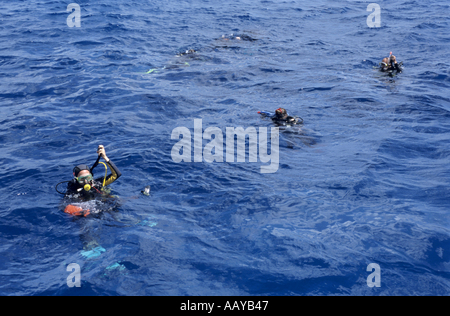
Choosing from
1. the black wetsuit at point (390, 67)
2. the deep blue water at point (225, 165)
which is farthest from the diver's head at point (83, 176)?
the black wetsuit at point (390, 67)

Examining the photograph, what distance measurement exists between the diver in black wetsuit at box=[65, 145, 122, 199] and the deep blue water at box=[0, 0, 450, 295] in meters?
0.52

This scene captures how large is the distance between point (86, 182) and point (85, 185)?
4.0 inches

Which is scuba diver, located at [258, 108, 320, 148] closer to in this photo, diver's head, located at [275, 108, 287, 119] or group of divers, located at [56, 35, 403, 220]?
diver's head, located at [275, 108, 287, 119]

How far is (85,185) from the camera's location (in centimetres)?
806

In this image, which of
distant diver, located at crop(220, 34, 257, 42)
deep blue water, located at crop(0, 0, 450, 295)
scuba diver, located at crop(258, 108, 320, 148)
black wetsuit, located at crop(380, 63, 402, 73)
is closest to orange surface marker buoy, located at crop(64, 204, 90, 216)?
deep blue water, located at crop(0, 0, 450, 295)

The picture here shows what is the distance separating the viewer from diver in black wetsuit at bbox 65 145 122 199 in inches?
319

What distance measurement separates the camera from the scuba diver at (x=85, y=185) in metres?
7.96

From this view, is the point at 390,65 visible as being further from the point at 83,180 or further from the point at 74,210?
the point at 74,210

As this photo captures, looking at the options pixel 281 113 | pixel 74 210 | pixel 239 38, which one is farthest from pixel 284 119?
pixel 239 38
